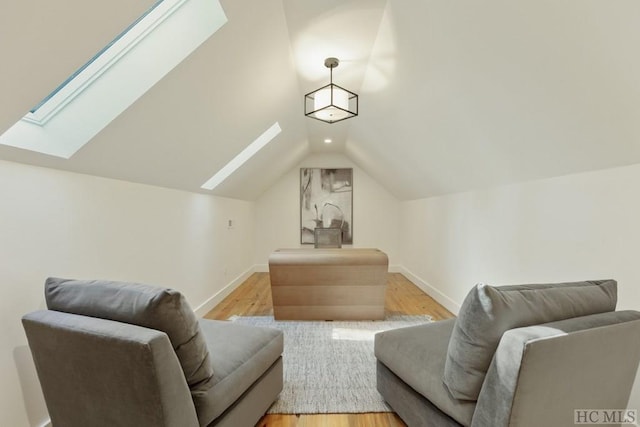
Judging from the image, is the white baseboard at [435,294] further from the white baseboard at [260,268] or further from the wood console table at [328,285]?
the white baseboard at [260,268]

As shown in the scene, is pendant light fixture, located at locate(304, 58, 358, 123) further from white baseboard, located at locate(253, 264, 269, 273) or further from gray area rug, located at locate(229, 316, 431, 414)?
white baseboard, located at locate(253, 264, 269, 273)

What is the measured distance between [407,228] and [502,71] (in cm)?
399

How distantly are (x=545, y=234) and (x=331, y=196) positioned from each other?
4.09m

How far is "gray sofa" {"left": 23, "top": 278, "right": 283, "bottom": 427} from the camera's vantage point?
3.20 ft

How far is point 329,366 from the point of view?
2.23 meters

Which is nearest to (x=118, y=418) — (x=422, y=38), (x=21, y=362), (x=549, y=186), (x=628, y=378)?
(x=21, y=362)

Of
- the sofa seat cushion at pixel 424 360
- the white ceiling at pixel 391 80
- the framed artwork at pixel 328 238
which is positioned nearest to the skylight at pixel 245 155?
the white ceiling at pixel 391 80

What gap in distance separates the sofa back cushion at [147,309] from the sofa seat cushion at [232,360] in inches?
2.4

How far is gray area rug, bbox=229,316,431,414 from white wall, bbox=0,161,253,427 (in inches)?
44.8

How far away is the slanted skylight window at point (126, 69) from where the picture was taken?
1483 millimetres

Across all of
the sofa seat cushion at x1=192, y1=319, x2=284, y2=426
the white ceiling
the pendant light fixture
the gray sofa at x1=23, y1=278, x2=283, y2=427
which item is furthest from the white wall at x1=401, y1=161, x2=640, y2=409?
the gray sofa at x1=23, y1=278, x2=283, y2=427

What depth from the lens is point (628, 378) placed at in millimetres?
1189

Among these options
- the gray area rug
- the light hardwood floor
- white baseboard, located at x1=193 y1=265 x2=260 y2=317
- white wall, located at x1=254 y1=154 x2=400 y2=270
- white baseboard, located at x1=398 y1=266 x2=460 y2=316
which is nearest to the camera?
the light hardwood floor

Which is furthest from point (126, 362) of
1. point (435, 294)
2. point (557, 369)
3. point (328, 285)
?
point (435, 294)
